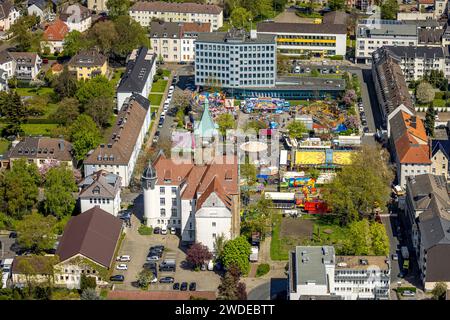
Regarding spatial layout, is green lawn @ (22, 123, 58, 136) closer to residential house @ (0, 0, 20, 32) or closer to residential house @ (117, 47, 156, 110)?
residential house @ (117, 47, 156, 110)

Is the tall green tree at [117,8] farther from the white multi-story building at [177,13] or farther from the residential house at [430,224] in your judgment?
the residential house at [430,224]

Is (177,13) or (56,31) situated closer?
(56,31)

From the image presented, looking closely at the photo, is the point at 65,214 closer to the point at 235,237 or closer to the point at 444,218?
the point at 235,237

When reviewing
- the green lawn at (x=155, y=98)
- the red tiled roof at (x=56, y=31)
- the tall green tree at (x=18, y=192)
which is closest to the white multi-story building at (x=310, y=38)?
the green lawn at (x=155, y=98)

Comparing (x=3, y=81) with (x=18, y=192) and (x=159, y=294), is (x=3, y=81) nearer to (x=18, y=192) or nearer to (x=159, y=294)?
(x=18, y=192)

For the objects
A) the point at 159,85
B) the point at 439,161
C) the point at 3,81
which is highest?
the point at 439,161

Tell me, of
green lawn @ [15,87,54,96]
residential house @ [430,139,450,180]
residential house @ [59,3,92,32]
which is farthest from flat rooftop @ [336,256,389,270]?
residential house @ [59,3,92,32]

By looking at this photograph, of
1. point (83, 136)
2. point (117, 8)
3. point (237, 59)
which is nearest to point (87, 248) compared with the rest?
point (83, 136)
